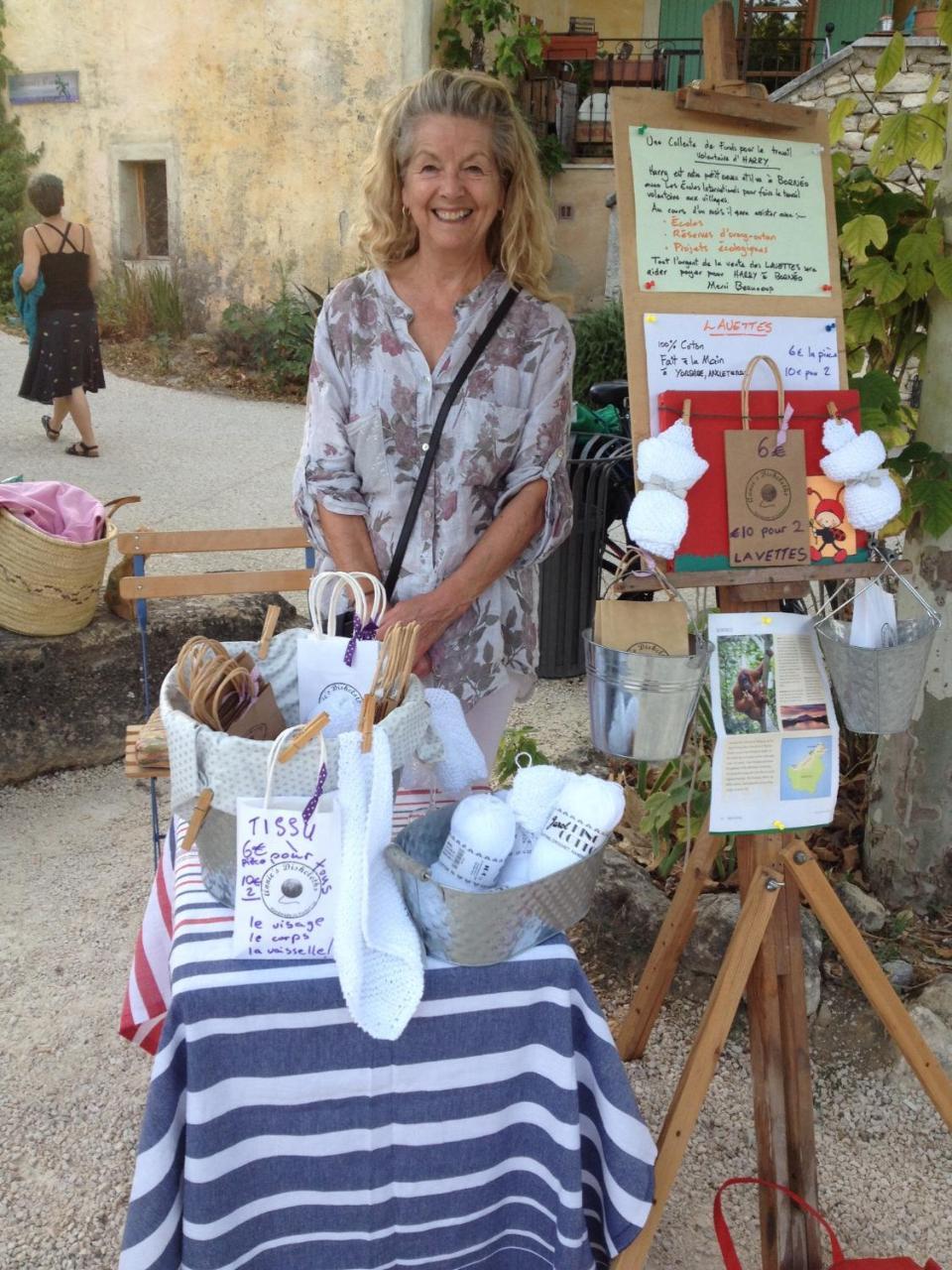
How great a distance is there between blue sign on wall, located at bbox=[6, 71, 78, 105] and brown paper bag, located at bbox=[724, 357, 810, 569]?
1250 centimetres

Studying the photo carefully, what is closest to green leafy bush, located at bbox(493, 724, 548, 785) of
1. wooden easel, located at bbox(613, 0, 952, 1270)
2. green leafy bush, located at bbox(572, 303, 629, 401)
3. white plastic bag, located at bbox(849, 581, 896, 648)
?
wooden easel, located at bbox(613, 0, 952, 1270)

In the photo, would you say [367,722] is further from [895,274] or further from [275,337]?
[275,337]

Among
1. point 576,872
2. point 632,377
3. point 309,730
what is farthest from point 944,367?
point 309,730

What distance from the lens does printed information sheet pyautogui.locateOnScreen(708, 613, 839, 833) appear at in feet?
5.29

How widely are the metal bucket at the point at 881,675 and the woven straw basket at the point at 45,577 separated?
2.57 m

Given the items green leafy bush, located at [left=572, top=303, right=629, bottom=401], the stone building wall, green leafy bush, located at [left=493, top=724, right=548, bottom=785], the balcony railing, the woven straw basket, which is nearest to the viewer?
green leafy bush, located at [left=493, top=724, right=548, bottom=785]

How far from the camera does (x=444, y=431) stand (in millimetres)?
1922

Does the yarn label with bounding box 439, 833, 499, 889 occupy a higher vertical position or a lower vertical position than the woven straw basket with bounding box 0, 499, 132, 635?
higher

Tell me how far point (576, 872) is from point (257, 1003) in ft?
1.34

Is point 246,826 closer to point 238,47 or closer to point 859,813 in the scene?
point 859,813

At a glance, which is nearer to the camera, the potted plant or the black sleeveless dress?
the potted plant

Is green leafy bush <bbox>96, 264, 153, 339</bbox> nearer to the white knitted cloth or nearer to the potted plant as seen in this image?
the potted plant

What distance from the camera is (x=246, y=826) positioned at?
120 cm

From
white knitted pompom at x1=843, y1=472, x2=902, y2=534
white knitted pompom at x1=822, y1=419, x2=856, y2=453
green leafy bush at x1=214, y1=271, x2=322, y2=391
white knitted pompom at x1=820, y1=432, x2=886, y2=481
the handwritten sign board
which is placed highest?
the handwritten sign board
